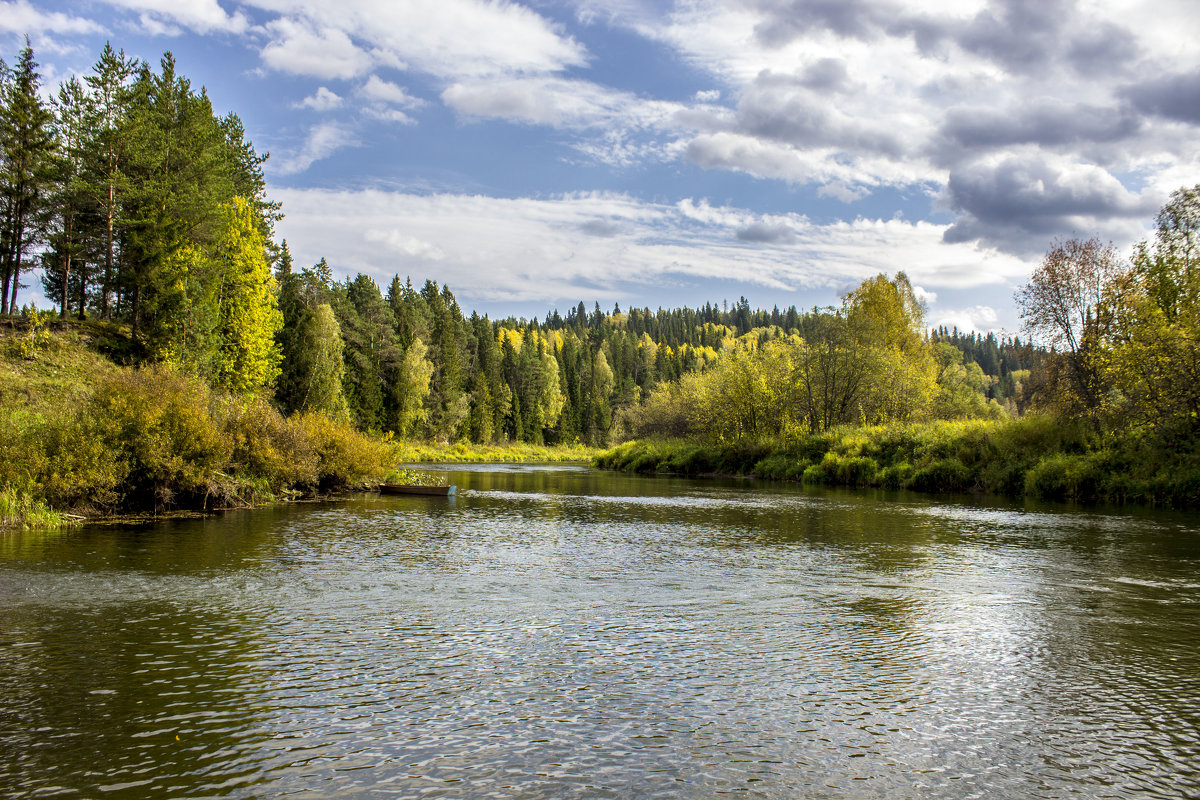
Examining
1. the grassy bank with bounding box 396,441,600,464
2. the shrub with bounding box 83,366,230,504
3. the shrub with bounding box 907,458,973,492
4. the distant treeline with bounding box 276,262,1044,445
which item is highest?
the distant treeline with bounding box 276,262,1044,445

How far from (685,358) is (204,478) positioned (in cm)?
15281

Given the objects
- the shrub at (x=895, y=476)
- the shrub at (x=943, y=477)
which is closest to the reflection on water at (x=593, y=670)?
the shrub at (x=943, y=477)

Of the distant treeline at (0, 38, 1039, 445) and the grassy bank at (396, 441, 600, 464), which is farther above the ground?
the distant treeline at (0, 38, 1039, 445)

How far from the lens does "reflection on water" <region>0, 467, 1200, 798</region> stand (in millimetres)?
6203

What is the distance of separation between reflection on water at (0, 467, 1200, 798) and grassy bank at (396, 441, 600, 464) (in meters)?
56.8

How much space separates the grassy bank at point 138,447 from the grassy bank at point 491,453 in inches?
1547

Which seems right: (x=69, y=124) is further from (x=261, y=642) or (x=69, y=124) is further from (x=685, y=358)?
(x=685, y=358)

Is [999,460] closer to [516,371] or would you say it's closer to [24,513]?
[24,513]

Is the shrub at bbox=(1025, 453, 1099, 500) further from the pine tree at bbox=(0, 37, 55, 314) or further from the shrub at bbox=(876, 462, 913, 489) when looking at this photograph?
the pine tree at bbox=(0, 37, 55, 314)

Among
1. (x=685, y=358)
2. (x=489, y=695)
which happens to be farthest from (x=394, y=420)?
(x=685, y=358)

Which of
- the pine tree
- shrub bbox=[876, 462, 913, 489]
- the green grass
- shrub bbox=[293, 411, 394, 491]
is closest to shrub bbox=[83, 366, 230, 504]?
the green grass

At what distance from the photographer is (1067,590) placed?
529 inches

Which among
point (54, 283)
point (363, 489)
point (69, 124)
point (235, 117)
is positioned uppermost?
point (235, 117)

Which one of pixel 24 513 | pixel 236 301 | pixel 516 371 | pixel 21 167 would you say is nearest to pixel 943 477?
pixel 24 513
